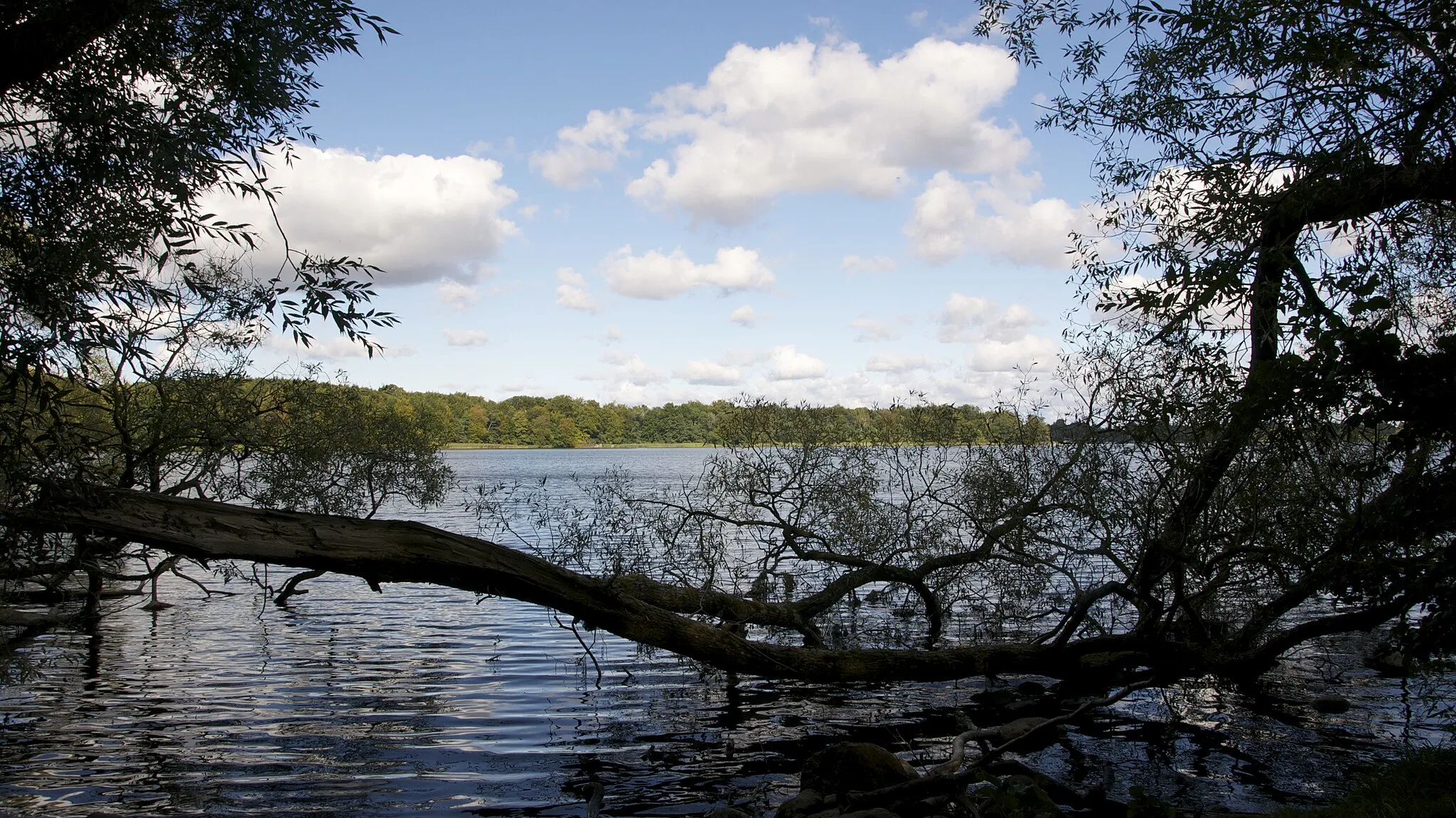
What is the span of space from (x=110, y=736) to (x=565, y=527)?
7.62 m

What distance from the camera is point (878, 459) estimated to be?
17.5 meters

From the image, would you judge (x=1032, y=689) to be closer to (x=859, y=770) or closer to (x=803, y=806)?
(x=859, y=770)

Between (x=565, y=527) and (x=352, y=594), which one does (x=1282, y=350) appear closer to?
(x=565, y=527)

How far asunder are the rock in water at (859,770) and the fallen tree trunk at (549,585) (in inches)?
92.5

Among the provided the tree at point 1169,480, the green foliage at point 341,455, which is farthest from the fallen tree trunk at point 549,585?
the green foliage at point 341,455

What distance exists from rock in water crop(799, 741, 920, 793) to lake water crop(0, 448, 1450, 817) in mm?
1100

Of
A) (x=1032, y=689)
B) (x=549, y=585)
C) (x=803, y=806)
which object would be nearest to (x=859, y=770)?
(x=803, y=806)

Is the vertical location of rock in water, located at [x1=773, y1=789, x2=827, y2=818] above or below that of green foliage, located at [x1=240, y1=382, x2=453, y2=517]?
below

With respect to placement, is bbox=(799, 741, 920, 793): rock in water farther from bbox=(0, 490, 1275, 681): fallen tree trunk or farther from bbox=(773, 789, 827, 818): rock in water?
bbox=(0, 490, 1275, 681): fallen tree trunk

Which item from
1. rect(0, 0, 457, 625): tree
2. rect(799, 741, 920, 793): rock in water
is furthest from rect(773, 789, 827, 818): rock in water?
rect(0, 0, 457, 625): tree

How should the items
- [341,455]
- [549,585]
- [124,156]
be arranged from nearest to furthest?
1. [124,156]
2. [549,585]
3. [341,455]

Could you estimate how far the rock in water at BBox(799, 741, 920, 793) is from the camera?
9273 mm

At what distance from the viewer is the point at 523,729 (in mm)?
14047

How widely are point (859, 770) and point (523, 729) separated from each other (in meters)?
6.57
